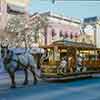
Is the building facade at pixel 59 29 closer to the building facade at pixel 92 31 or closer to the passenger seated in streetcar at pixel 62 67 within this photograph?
the building facade at pixel 92 31

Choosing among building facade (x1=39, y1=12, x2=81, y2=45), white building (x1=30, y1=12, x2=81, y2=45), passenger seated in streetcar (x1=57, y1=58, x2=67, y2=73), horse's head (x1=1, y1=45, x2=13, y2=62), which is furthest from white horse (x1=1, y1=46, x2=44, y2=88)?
building facade (x1=39, y1=12, x2=81, y2=45)

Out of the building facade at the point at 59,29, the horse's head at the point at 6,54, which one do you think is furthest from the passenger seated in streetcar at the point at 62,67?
the building facade at the point at 59,29

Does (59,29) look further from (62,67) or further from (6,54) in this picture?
(6,54)

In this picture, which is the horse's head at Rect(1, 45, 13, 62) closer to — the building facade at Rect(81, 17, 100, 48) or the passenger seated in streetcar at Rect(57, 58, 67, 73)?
the passenger seated in streetcar at Rect(57, 58, 67, 73)

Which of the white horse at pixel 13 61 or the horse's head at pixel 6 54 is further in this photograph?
the white horse at pixel 13 61

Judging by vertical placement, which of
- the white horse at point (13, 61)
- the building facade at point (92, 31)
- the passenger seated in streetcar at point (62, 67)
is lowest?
the passenger seated in streetcar at point (62, 67)

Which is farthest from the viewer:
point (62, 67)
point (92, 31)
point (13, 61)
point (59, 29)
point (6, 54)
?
point (92, 31)

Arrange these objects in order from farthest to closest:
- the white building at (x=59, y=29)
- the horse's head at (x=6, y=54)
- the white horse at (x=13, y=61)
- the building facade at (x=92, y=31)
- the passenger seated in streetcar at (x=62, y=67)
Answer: the building facade at (x=92, y=31), the white building at (x=59, y=29), the passenger seated in streetcar at (x=62, y=67), the white horse at (x=13, y=61), the horse's head at (x=6, y=54)

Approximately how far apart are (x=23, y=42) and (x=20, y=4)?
664 cm

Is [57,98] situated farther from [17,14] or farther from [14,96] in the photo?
[17,14]

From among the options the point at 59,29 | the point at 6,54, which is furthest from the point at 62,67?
the point at 59,29

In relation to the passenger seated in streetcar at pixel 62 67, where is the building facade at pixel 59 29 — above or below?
above

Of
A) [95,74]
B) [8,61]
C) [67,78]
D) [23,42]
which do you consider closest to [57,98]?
[8,61]

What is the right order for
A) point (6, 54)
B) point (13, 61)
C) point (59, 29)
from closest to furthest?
1. point (6, 54)
2. point (13, 61)
3. point (59, 29)
